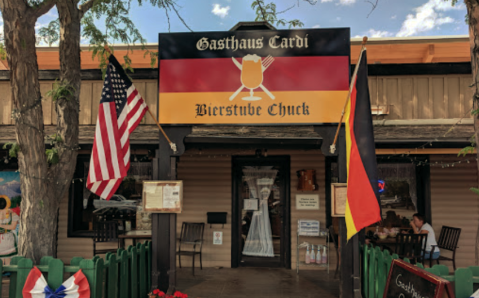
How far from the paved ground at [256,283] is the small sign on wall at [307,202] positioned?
1433 millimetres

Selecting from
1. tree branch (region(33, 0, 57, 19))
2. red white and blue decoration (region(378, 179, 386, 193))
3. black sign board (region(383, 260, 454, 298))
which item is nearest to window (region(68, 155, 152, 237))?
tree branch (region(33, 0, 57, 19))

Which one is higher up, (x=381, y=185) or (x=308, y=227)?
(x=381, y=185)

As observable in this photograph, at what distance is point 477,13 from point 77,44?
4.71 m

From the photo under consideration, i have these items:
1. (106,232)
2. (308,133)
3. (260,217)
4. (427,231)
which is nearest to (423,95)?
(308,133)

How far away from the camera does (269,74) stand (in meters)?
6.10

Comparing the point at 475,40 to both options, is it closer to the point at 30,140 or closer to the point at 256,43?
the point at 256,43

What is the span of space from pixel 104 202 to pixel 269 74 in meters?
5.69

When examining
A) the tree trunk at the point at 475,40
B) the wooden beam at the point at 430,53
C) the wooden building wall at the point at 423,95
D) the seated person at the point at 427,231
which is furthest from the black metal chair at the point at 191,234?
the wooden beam at the point at 430,53

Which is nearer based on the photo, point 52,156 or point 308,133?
point 52,156

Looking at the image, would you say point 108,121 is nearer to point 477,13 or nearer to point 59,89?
point 59,89

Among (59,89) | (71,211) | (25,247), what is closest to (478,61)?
(59,89)

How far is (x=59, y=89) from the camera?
4.76m

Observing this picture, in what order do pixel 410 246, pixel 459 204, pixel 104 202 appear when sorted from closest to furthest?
pixel 410 246 → pixel 459 204 → pixel 104 202

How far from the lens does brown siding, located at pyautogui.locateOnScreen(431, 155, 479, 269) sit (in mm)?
8906
